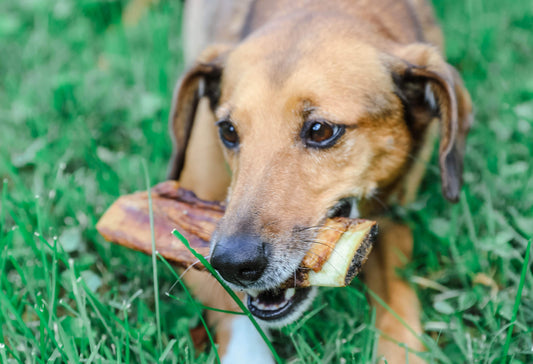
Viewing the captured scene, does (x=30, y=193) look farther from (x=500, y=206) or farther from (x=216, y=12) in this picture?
(x=500, y=206)

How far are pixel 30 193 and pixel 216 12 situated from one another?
200cm

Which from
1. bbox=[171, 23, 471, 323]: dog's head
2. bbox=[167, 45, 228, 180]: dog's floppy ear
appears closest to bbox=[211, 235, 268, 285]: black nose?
bbox=[171, 23, 471, 323]: dog's head

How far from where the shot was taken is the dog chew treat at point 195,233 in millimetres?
2334

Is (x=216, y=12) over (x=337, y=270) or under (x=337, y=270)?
over

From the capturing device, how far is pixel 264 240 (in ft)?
7.61

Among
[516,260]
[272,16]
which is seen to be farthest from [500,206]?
[272,16]

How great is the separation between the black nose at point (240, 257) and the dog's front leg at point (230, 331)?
45 cm

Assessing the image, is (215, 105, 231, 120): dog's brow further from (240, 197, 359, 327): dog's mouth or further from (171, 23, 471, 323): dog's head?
(240, 197, 359, 327): dog's mouth

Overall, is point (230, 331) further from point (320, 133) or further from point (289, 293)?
point (320, 133)

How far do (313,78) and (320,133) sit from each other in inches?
10.1

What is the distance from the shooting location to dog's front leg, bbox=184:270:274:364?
265 centimetres

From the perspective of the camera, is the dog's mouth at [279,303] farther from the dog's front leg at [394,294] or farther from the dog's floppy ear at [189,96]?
the dog's floppy ear at [189,96]

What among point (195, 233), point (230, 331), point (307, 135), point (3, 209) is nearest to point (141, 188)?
point (3, 209)

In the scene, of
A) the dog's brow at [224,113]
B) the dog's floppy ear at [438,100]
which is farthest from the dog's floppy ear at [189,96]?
the dog's floppy ear at [438,100]
